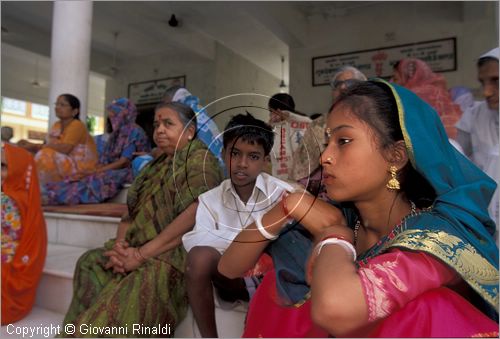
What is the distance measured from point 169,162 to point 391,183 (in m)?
1.48

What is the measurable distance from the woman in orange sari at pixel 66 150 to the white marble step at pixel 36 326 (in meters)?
1.97

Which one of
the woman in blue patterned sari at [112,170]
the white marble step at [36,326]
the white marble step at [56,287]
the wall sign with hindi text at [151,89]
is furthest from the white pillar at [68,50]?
the wall sign with hindi text at [151,89]

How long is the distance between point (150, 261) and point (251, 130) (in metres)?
1.24

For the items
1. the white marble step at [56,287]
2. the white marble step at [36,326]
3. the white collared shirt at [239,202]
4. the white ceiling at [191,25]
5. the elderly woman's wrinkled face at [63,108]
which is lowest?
the white marble step at [36,326]

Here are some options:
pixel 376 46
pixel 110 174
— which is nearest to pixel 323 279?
pixel 110 174

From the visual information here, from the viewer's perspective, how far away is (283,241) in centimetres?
111

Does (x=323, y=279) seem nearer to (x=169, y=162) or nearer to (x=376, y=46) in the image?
Result: (x=169, y=162)

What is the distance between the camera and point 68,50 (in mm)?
5148

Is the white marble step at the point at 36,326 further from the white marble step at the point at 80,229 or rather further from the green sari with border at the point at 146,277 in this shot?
the white marble step at the point at 80,229

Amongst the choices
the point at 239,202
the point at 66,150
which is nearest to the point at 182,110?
the point at 239,202

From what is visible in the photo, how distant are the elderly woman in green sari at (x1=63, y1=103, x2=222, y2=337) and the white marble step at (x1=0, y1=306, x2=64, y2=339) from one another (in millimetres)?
348

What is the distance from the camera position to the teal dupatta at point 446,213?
0.86 meters

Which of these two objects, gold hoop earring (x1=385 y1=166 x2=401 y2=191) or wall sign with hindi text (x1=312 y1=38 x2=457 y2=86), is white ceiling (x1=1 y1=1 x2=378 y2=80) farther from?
gold hoop earring (x1=385 y1=166 x2=401 y2=191)

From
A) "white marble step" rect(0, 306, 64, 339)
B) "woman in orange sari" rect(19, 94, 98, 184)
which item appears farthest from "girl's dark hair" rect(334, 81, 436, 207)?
"woman in orange sari" rect(19, 94, 98, 184)
